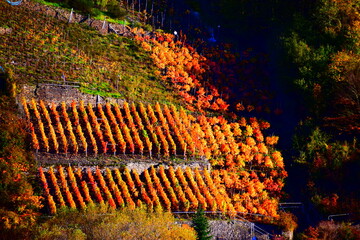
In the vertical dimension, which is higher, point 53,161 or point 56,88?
point 56,88

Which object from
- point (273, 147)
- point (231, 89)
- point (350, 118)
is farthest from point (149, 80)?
point (350, 118)

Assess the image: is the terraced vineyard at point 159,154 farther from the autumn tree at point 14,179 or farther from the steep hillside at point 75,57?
the steep hillside at point 75,57

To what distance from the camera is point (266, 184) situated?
39156mm

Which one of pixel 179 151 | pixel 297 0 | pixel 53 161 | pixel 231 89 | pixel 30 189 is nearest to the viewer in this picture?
pixel 30 189

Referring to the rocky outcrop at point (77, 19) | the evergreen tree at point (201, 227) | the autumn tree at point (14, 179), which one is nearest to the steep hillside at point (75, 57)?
the rocky outcrop at point (77, 19)

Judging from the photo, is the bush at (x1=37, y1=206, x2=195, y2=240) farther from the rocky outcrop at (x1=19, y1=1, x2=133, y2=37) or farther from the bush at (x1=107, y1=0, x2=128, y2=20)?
the bush at (x1=107, y1=0, x2=128, y2=20)

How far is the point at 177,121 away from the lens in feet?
133

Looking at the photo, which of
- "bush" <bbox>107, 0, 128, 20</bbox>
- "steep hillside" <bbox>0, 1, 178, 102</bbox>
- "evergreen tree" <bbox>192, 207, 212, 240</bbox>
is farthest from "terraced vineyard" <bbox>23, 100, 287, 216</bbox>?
"bush" <bbox>107, 0, 128, 20</bbox>

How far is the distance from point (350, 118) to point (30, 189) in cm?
2249

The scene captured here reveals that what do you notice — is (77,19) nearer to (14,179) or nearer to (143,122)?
(143,122)

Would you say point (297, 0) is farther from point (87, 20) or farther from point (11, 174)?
point (11, 174)

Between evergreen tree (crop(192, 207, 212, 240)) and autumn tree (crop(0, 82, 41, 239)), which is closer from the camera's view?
autumn tree (crop(0, 82, 41, 239))

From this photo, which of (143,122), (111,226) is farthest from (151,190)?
(111,226)

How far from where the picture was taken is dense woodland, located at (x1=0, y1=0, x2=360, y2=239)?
109 ft
